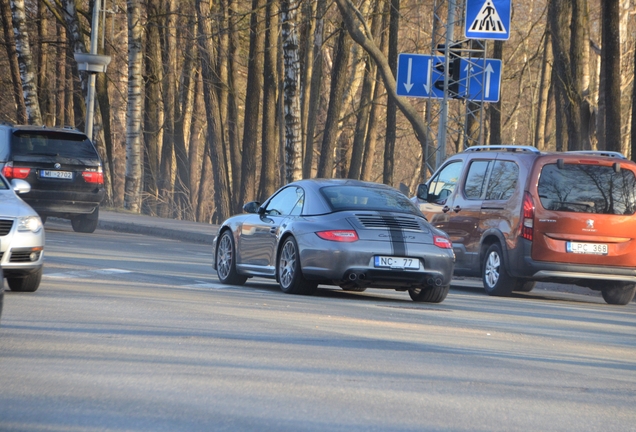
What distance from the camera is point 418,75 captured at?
23.1 m

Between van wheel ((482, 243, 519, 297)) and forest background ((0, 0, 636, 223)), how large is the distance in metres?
9.94

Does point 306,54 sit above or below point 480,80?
above

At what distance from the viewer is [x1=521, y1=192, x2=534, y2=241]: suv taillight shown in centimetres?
1496

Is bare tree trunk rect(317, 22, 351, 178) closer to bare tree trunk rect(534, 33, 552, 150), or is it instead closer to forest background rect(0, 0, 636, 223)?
forest background rect(0, 0, 636, 223)

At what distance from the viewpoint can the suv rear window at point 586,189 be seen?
591 inches

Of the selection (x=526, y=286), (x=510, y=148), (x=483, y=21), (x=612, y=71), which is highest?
(x=483, y=21)

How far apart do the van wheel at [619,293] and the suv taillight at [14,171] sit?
1135cm

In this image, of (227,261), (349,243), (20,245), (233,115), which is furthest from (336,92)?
(20,245)

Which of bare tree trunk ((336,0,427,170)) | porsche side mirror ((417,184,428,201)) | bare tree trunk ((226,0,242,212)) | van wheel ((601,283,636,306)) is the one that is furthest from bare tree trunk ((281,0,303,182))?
van wheel ((601,283,636,306))

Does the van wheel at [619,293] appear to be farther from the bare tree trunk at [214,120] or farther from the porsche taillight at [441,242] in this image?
the bare tree trunk at [214,120]

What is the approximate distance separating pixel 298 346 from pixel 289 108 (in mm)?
21981

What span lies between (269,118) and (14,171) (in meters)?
13.6

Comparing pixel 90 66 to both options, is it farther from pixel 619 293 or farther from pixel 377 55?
pixel 619 293

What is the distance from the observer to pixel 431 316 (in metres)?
12.1
